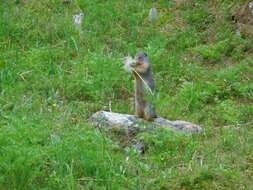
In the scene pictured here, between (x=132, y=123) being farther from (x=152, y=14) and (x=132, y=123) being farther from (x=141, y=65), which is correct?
(x=152, y=14)

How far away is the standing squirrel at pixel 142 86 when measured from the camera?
743 cm

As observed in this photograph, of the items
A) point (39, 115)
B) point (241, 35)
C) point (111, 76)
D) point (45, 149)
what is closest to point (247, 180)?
point (45, 149)

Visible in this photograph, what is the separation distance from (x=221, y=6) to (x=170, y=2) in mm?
1008

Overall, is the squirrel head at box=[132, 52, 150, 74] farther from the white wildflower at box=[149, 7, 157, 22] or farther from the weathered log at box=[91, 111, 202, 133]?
the white wildflower at box=[149, 7, 157, 22]

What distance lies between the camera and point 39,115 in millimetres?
7156

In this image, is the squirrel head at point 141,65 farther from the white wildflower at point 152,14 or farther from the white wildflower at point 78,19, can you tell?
the white wildflower at point 152,14

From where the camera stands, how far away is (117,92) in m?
8.62

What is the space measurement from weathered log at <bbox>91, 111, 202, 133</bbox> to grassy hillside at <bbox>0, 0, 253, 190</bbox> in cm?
16

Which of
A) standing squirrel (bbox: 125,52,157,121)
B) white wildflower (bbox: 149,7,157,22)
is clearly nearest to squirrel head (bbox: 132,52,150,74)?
standing squirrel (bbox: 125,52,157,121)

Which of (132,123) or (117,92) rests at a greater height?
(117,92)

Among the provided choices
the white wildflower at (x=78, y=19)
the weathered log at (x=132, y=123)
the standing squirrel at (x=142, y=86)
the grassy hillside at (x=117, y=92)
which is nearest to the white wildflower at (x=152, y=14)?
the grassy hillside at (x=117, y=92)

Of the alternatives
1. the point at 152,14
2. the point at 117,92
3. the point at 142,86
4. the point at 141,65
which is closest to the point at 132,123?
the point at 142,86

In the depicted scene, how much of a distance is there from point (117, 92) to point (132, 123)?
1404 mm

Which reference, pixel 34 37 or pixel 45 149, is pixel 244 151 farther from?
pixel 34 37
